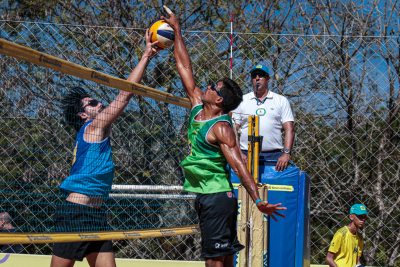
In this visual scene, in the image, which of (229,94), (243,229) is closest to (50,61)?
(229,94)

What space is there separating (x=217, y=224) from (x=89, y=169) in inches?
38.7

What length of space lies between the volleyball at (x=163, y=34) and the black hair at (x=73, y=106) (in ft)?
2.69

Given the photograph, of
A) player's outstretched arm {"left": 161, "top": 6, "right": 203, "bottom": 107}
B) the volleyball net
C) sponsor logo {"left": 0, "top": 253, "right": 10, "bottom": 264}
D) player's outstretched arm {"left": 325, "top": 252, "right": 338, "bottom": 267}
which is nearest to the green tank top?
player's outstretched arm {"left": 161, "top": 6, "right": 203, "bottom": 107}

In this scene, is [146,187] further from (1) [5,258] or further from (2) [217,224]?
(1) [5,258]

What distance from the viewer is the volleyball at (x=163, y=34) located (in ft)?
11.1

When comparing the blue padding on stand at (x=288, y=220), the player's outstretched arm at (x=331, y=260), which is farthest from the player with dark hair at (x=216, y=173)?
the player's outstretched arm at (x=331, y=260)

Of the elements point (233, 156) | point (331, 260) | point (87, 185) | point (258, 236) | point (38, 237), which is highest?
point (233, 156)

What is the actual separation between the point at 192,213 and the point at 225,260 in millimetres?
1646

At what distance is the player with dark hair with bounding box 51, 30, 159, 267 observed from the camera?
9.17 feet

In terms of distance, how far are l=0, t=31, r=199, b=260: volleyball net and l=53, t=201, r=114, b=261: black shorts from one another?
0.6 inches

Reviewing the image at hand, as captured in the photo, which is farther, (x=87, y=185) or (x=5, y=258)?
(x=5, y=258)

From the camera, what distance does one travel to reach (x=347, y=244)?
4.74 metres

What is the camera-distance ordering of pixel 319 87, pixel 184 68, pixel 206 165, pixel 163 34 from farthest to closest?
pixel 319 87
pixel 163 34
pixel 184 68
pixel 206 165

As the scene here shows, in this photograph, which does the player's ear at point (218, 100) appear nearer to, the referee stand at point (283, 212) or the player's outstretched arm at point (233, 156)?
the player's outstretched arm at point (233, 156)
